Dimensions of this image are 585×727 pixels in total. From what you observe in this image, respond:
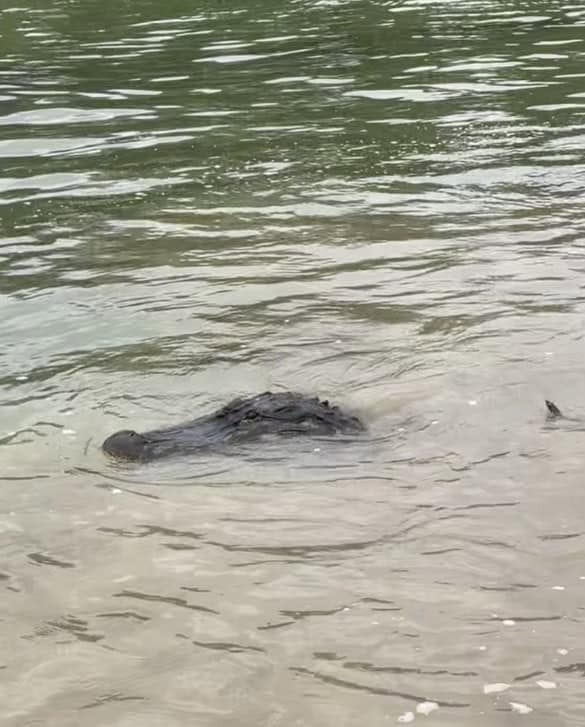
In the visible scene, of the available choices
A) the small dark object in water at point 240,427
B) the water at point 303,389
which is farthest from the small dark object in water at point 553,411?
the small dark object in water at point 240,427

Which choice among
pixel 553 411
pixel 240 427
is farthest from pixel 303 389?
pixel 553 411

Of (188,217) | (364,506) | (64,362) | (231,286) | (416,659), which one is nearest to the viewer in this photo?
(416,659)

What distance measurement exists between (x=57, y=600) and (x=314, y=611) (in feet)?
4.84

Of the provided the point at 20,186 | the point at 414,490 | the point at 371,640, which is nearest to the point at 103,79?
the point at 20,186

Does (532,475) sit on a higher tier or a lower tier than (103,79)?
lower

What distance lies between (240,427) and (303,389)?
1.26 meters

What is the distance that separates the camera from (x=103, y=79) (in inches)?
916

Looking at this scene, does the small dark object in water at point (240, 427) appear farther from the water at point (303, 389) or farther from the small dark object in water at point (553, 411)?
the small dark object in water at point (553, 411)

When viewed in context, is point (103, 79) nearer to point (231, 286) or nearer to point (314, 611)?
point (231, 286)

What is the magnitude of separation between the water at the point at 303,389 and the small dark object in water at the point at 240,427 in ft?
0.52

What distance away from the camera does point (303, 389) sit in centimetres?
964

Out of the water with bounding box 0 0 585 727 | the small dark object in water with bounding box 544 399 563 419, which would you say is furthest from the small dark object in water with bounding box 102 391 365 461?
the small dark object in water with bounding box 544 399 563 419

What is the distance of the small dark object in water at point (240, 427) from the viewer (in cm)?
834

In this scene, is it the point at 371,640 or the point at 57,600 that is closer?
the point at 371,640
